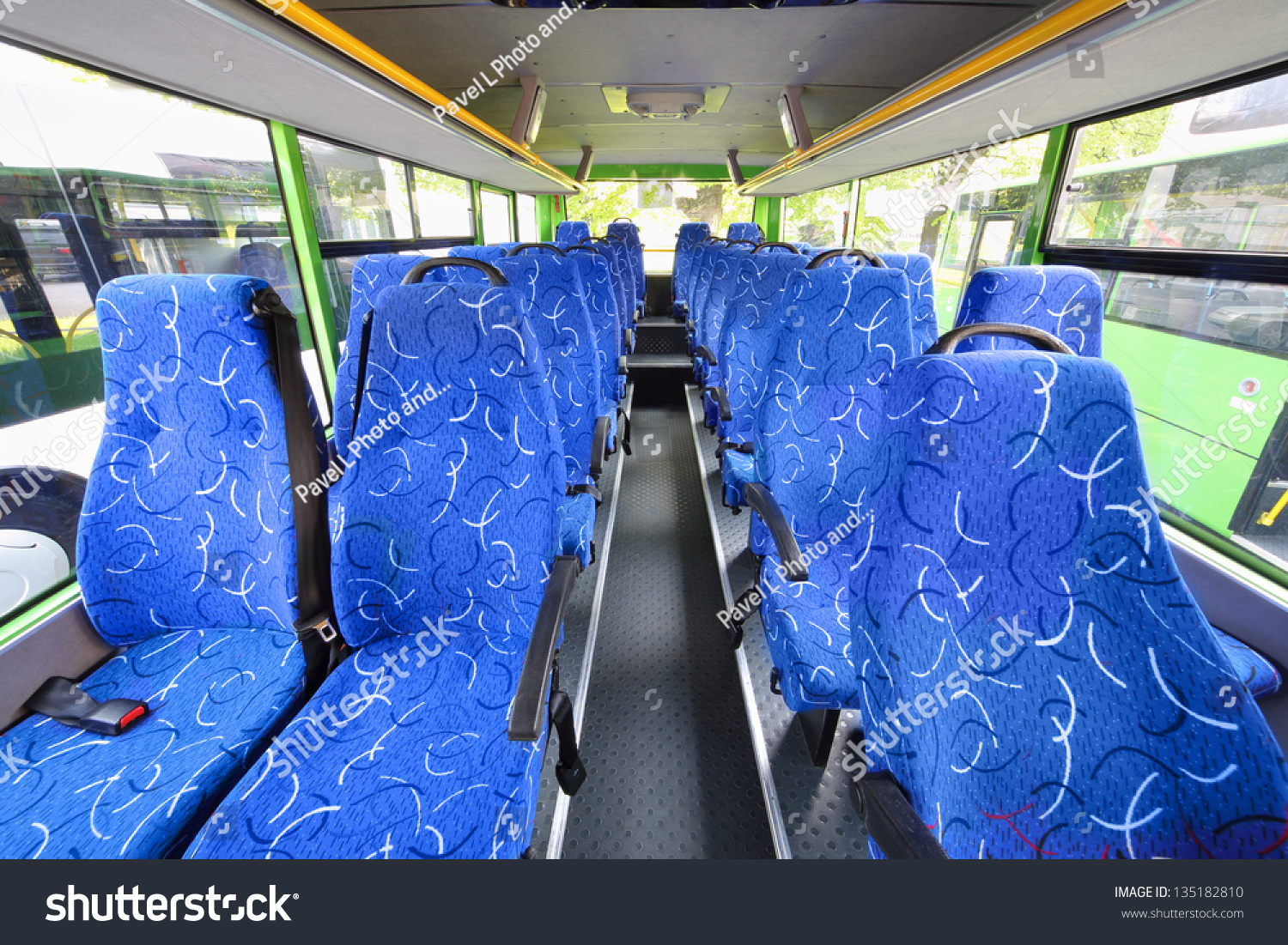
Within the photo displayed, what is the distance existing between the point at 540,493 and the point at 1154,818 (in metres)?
1.21

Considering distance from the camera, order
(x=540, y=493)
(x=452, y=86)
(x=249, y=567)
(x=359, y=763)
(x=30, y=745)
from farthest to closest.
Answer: (x=452, y=86) < (x=249, y=567) < (x=540, y=493) < (x=30, y=745) < (x=359, y=763)

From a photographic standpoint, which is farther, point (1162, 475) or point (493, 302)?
point (1162, 475)

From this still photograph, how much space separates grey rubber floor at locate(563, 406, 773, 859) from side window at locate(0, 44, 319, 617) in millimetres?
1666

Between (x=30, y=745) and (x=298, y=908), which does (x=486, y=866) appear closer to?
(x=298, y=908)

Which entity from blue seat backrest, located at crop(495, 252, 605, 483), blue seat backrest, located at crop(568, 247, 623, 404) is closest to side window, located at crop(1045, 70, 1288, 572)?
blue seat backrest, located at crop(495, 252, 605, 483)

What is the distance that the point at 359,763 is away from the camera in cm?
97

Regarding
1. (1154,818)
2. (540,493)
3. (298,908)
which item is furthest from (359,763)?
(1154,818)

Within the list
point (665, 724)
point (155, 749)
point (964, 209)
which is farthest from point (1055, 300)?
point (155, 749)

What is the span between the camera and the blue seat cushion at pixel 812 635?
114 cm

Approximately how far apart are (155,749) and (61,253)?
1549mm

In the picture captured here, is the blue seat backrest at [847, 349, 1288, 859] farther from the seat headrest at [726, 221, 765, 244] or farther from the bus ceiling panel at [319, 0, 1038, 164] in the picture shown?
the seat headrest at [726, 221, 765, 244]

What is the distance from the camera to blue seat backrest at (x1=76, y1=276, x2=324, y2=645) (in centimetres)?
117

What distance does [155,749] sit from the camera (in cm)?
104

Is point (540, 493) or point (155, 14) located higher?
point (155, 14)
